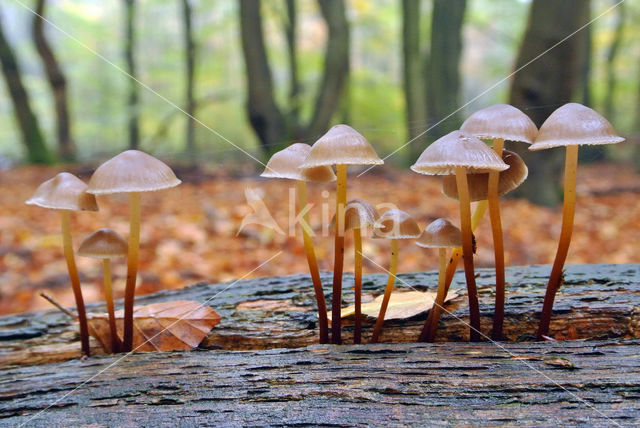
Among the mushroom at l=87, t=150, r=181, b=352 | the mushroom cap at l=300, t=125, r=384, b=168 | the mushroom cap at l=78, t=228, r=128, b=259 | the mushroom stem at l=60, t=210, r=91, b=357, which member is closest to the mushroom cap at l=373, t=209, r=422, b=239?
the mushroom cap at l=300, t=125, r=384, b=168

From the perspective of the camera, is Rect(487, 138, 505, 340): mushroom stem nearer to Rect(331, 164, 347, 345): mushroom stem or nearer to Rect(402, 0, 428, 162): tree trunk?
Rect(331, 164, 347, 345): mushroom stem

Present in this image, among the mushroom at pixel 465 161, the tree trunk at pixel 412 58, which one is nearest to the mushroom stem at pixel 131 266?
the mushroom at pixel 465 161

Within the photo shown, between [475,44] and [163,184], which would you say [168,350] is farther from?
[475,44]

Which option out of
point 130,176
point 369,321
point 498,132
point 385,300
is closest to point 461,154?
point 498,132

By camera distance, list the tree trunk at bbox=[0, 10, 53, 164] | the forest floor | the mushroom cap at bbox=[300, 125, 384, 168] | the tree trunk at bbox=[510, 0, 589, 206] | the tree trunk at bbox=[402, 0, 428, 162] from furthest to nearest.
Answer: the tree trunk at bbox=[0, 10, 53, 164] < the tree trunk at bbox=[402, 0, 428, 162] < the tree trunk at bbox=[510, 0, 589, 206] < the forest floor < the mushroom cap at bbox=[300, 125, 384, 168]

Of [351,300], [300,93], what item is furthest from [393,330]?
[300,93]

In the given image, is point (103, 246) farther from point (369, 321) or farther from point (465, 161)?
point (465, 161)
